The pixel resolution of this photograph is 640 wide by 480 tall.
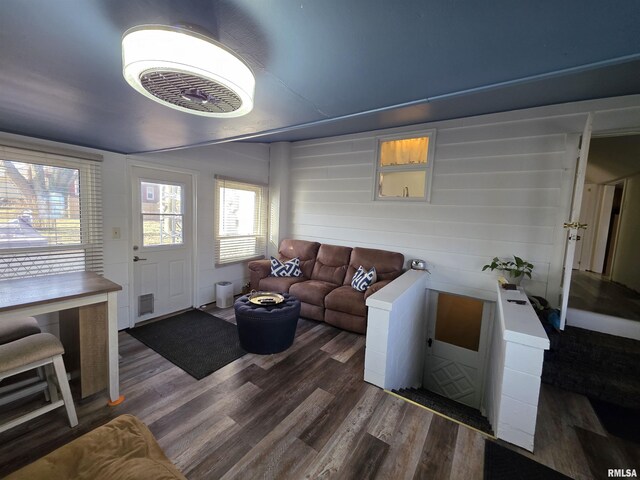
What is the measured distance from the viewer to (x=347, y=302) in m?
3.24

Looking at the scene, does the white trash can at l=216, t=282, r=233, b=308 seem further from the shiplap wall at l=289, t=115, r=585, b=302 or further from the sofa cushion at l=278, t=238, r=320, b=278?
the shiplap wall at l=289, t=115, r=585, b=302

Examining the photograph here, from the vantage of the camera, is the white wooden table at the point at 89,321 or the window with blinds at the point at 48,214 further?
the window with blinds at the point at 48,214

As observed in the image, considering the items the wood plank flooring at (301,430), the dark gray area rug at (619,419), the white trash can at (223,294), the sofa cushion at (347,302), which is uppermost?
the sofa cushion at (347,302)

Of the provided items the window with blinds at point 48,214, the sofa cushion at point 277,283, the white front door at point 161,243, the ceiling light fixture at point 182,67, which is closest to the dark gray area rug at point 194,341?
the white front door at point 161,243

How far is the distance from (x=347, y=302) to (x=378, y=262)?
0.79 m

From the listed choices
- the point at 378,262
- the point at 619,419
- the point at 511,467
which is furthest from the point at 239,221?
the point at 619,419

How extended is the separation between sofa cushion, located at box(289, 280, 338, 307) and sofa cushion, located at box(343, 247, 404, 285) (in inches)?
15.8

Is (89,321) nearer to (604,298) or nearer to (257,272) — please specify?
(257,272)

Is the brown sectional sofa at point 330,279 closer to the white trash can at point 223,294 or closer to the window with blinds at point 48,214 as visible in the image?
the white trash can at point 223,294

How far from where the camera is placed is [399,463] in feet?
5.08

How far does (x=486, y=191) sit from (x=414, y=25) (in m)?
2.82

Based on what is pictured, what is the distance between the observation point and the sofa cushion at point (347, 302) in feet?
10.4

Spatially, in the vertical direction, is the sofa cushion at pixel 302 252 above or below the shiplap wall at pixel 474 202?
below

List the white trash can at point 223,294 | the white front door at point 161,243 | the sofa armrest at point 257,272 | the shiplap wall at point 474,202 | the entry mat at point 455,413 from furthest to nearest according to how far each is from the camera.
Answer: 1. the sofa armrest at point 257,272
2. the white trash can at point 223,294
3. the white front door at point 161,243
4. the shiplap wall at point 474,202
5. the entry mat at point 455,413
